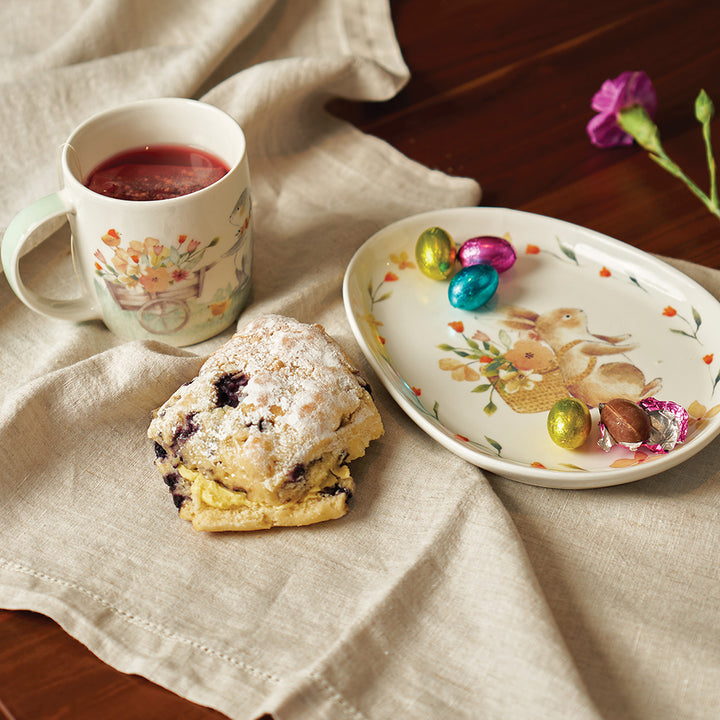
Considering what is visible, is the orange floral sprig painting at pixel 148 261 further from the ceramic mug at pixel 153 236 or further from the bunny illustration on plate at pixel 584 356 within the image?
the bunny illustration on plate at pixel 584 356

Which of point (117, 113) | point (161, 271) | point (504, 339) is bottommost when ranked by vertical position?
point (504, 339)

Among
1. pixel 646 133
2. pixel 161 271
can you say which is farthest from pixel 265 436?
pixel 646 133

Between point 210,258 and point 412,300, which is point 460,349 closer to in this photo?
point 412,300

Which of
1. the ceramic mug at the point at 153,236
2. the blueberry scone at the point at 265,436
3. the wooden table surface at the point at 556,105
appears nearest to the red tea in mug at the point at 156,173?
the ceramic mug at the point at 153,236

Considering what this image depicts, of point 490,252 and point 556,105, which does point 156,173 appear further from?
point 556,105

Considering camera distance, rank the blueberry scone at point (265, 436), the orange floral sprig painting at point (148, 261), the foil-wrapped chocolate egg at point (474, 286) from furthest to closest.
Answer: the foil-wrapped chocolate egg at point (474, 286) → the orange floral sprig painting at point (148, 261) → the blueberry scone at point (265, 436)

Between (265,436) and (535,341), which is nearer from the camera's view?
(265,436)

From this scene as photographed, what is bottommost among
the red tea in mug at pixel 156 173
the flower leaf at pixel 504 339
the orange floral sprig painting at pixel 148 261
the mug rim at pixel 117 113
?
the flower leaf at pixel 504 339
